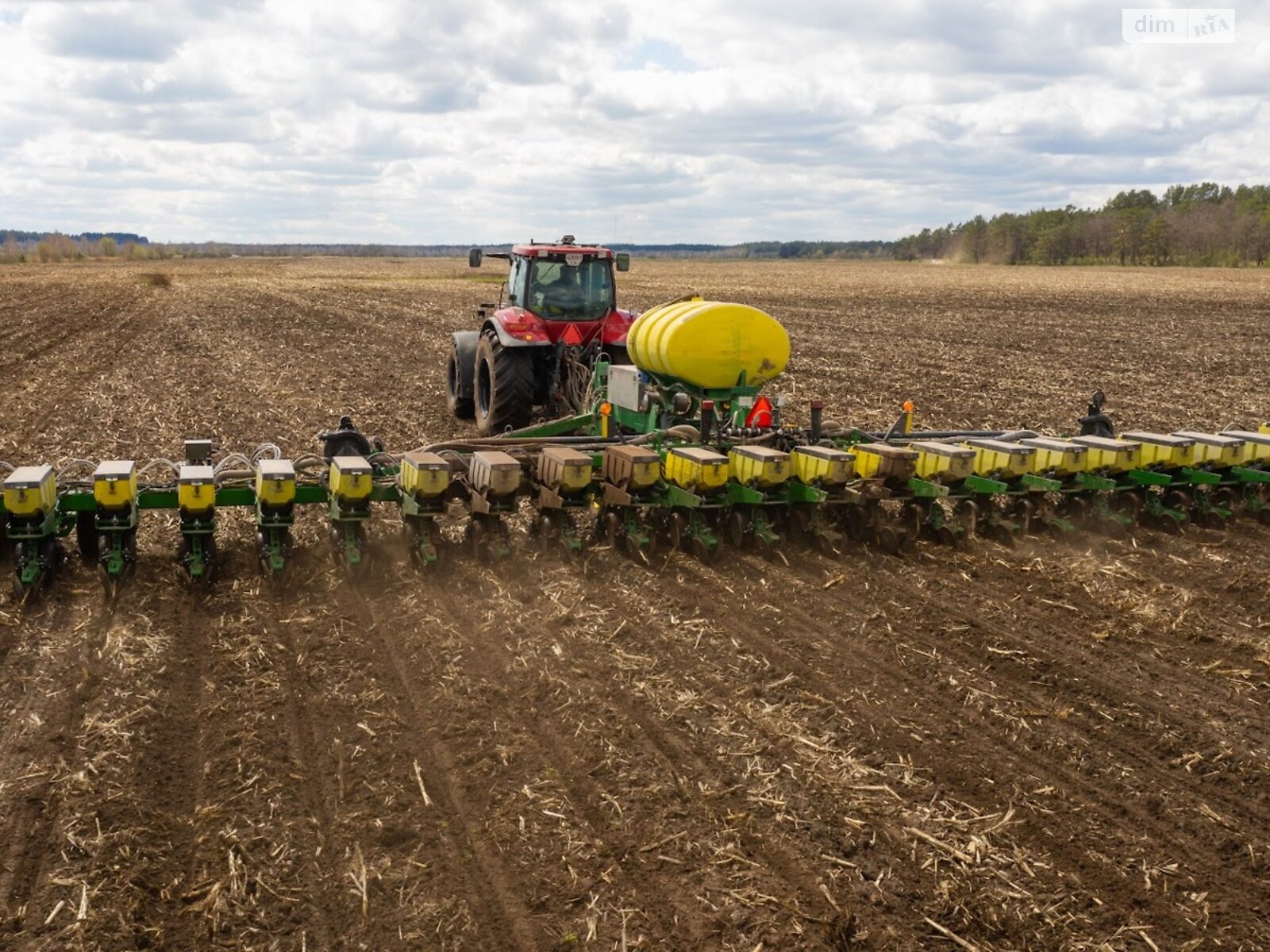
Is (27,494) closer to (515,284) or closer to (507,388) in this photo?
(507,388)

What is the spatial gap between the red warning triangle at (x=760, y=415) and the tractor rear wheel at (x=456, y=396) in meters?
5.17

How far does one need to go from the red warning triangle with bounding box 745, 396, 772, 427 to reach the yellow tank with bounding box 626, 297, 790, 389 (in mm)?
193

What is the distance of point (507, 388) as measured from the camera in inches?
426

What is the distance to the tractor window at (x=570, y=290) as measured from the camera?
11.2 metres

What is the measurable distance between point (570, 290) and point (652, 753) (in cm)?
754

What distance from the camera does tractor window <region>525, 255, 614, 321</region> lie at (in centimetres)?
1116

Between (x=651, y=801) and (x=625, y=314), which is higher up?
(x=625, y=314)

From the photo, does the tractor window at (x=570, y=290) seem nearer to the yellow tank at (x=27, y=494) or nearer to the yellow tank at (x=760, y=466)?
the yellow tank at (x=760, y=466)

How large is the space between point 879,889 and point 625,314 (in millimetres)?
8473

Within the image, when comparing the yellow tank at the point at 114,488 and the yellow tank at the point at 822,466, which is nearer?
the yellow tank at the point at 114,488

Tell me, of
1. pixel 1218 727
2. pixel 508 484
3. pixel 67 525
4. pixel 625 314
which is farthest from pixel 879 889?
pixel 625 314

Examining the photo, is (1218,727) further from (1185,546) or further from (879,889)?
(1185,546)

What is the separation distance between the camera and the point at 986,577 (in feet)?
21.9

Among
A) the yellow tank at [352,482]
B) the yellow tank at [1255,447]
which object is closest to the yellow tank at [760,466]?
the yellow tank at [352,482]
